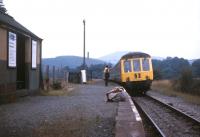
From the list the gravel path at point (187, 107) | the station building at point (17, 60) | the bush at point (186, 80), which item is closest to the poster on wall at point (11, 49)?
the station building at point (17, 60)

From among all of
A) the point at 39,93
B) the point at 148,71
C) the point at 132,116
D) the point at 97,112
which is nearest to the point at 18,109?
the point at 97,112

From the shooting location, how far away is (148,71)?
104ft

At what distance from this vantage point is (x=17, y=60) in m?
23.7

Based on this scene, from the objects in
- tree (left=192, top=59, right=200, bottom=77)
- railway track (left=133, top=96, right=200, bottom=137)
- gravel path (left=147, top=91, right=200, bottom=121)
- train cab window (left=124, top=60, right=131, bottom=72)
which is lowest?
railway track (left=133, top=96, right=200, bottom=137)

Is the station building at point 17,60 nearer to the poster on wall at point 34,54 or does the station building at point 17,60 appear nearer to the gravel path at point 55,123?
the poster on wall at point 34,54

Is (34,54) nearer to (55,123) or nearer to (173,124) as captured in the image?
(173,124)

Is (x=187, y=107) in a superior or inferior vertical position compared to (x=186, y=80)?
inferior

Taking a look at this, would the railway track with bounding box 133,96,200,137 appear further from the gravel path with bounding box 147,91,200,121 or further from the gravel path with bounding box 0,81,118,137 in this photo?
the gravel path with bounding box 0,81,118,137

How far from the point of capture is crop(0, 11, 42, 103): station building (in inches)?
765

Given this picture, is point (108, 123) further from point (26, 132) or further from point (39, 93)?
point (39, 93)

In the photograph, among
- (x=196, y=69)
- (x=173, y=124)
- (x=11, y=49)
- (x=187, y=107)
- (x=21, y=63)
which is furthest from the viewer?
(x=196, y=69)

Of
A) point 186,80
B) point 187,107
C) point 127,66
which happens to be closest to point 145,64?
point 127,66

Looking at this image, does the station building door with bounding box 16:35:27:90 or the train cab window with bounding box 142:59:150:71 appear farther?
the train cab window with bounding box 142:59:150:71

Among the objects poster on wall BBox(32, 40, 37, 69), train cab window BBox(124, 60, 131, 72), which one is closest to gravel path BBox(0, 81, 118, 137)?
poster on wall BBox(32, 40, 37, 69)
